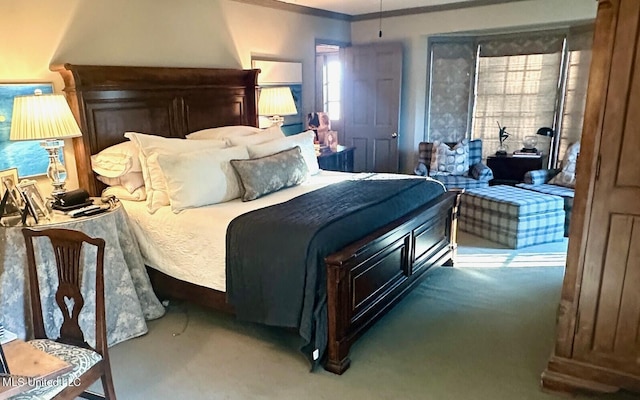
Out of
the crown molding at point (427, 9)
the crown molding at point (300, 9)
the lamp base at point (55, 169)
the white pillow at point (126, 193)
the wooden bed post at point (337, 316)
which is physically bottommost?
the wooden bed post at point (337, 316)

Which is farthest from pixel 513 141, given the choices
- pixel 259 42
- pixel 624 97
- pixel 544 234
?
pixel 624 97

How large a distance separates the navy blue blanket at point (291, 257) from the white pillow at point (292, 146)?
2.44 ft

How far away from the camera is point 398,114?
606 cm

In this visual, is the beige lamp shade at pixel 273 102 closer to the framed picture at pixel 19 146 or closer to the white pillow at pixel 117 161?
the white pillow at pixel 117 161

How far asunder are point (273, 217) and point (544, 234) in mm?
2997

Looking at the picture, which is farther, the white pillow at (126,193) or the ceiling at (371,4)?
the ceiling at (371,4)

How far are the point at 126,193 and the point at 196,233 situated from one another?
79cm

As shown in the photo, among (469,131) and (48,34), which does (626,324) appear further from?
(469,131)

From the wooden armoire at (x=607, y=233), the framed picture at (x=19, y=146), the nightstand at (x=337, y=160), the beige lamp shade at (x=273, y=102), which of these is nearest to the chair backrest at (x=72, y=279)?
the framed picture at (x=19, y=146)

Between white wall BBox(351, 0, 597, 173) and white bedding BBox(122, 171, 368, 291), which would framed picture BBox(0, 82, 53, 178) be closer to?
white bedding BBox(122, 171, 368, 291)

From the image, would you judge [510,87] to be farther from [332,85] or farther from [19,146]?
[19,146]

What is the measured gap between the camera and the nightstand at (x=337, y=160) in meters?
5.07

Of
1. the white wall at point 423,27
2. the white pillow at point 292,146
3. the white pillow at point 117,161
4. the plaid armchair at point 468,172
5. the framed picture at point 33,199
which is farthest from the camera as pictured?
the plaid armchair at point 468,172

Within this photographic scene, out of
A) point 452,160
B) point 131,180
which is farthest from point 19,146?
point 452,160
